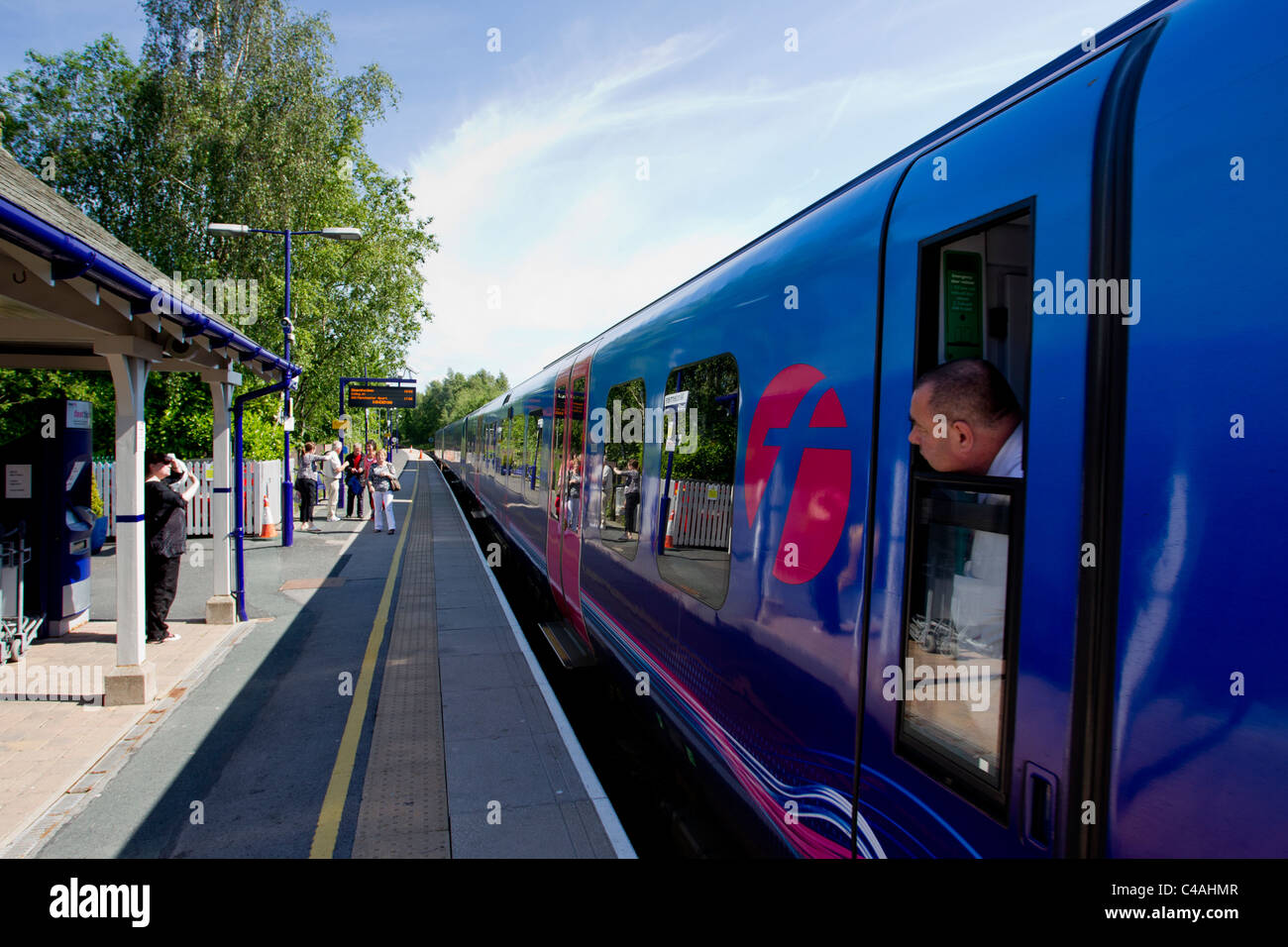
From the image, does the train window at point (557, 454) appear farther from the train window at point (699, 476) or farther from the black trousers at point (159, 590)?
the black trousers at point (159, 590)

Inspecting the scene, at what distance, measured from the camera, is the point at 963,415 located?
6.41 feet

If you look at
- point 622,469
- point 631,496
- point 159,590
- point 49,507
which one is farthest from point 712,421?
point 49,507

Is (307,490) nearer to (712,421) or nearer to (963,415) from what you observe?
(712,421)

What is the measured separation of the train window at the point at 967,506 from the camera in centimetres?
181

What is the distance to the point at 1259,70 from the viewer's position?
4.48 feet

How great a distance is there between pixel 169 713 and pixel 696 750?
4.21m

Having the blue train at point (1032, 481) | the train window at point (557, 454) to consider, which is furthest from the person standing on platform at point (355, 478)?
the blue train at point (1032, 481)

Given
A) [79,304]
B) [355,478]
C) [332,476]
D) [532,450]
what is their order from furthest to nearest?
[355,478] → [332,476] → [532,450] → [79,304]

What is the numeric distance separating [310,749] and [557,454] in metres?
3.88

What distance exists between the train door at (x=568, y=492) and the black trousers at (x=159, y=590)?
3568 millimetres

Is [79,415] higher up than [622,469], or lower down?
higher up

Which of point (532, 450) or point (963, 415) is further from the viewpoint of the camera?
point (532, 450)

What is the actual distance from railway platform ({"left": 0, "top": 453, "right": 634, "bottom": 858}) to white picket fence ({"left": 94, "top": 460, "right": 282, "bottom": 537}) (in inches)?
228

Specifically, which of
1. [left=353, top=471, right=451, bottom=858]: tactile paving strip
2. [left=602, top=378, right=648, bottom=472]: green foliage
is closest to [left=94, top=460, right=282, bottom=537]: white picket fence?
[left=353, top=471, right=451, bottom=858]: tactile paving strip
